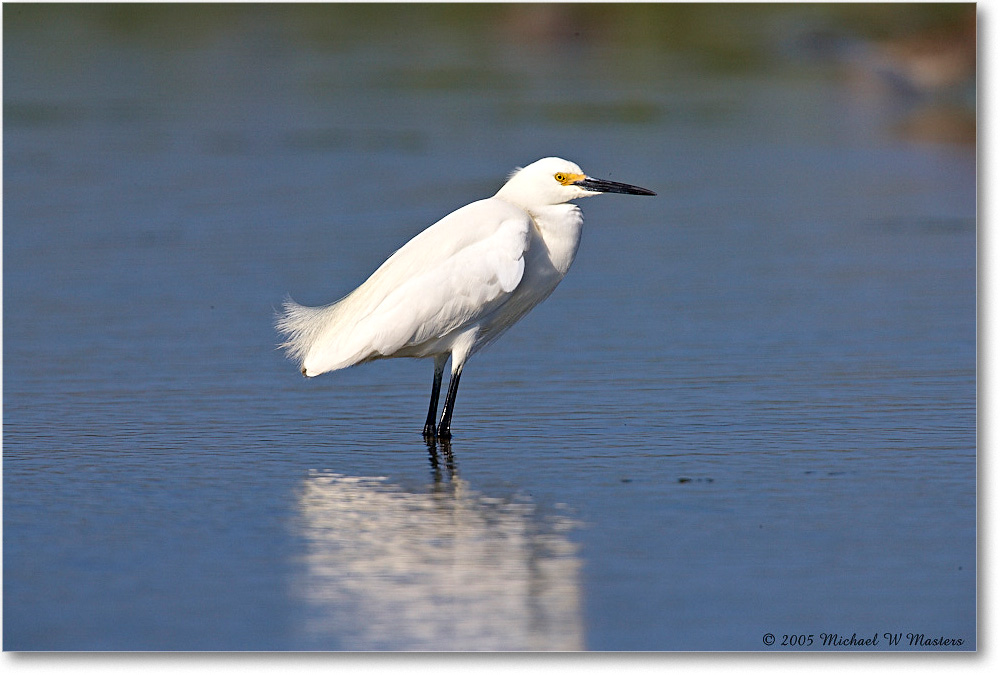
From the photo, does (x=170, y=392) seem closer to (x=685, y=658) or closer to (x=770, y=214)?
(x=685, y=658)

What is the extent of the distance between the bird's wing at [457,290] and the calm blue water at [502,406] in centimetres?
47

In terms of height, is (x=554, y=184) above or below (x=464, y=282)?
above

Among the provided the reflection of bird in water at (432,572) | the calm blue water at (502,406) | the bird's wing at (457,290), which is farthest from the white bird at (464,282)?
the reflection of bird in water at (432,572)

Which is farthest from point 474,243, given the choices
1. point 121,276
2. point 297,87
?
point 297,87

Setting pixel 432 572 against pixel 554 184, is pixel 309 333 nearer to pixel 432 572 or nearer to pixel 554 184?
pixel 554 184

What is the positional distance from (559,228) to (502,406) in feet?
3.04

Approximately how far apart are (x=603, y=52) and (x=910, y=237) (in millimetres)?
15124

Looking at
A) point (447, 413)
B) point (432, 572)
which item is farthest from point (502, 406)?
point (432, 572)

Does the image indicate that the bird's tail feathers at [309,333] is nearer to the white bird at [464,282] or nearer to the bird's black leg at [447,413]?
the white bird at [464,282]

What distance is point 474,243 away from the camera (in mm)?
7195

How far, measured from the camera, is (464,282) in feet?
23.4

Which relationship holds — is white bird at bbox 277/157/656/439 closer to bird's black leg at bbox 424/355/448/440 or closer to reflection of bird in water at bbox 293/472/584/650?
bird's black leg at bbox 424/355/448/440

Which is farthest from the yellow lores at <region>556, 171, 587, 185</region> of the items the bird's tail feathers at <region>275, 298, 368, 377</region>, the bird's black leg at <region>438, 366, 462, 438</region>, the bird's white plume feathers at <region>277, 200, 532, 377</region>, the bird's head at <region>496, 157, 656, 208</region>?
the bird's tail feathers at <region>275, 298, 368, 377</region>

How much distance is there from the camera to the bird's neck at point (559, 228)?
7.36 m
